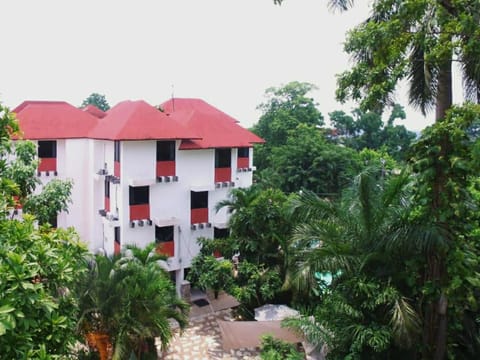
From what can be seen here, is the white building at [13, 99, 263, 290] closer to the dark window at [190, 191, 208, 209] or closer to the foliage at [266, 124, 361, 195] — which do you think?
the dark window at [190, 191, 208, 209]

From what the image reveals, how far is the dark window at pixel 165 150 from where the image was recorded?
47.3ft

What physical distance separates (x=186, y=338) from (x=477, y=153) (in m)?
9.44

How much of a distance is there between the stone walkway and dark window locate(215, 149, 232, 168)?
590cm

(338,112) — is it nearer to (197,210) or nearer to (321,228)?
(197,210)

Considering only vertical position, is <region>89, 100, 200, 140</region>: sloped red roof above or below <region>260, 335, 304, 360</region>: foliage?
above

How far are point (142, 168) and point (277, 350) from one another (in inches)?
296

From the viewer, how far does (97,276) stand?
29.5 feet

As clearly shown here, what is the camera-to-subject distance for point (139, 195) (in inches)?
560

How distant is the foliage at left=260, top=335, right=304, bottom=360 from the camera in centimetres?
918

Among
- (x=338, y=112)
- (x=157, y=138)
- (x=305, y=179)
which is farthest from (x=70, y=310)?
(x=338, y=112)

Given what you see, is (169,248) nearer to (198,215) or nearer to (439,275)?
(198,215)

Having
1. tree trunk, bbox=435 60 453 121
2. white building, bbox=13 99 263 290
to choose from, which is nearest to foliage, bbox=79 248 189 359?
white building, bbox=13 99 263 290

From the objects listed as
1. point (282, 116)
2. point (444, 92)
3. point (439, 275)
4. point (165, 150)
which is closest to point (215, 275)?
point (165, 150)

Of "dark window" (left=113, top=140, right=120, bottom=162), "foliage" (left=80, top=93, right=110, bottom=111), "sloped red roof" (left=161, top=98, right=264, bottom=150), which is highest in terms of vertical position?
"foliage" (left=80, top=93, right=110, bottom=111)
